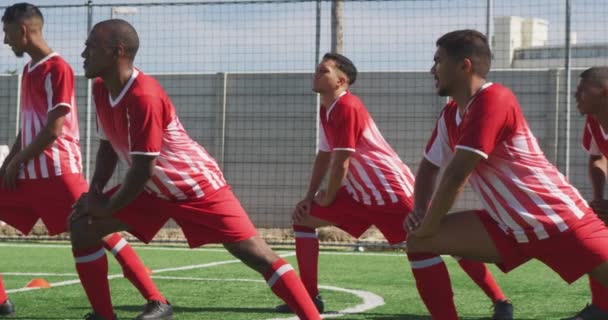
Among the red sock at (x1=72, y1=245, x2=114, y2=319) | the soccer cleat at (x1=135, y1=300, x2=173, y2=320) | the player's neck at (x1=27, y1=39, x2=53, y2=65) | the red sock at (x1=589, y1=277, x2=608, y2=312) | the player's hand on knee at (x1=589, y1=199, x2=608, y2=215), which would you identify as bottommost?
the soccer cleat at (x1=135, y1=300, x2=173, y2=320)

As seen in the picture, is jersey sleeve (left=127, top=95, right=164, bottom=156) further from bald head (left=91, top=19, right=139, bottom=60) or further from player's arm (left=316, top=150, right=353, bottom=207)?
player's arm (left=316, top=150, right=353, bottom=207)

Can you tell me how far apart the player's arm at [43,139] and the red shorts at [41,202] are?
159mm

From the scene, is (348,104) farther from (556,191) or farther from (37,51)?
(556,191)

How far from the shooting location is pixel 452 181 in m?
5.61

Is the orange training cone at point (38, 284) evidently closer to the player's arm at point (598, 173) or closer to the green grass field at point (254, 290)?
the green grass field at point (254, 290)

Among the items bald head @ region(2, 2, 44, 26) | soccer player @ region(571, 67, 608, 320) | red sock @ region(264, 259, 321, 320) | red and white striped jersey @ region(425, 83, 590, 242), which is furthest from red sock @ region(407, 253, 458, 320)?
bald head @ region(2, 2, 44, 26)

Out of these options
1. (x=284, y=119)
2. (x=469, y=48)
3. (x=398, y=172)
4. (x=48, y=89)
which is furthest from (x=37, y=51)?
(x=284, y=119)

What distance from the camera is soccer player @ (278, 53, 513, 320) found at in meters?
8.41

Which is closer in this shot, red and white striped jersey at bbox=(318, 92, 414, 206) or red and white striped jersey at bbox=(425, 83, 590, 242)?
red and white striped jersey at bbox=(425, 83, 590, 242)

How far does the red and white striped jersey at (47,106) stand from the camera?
7.66 meters

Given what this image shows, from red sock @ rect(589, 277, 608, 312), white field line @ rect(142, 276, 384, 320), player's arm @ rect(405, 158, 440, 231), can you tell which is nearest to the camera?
player's arm @ rect(405, 158, 440, 231)

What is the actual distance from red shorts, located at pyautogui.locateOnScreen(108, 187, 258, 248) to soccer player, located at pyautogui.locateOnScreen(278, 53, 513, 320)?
73.6 inches

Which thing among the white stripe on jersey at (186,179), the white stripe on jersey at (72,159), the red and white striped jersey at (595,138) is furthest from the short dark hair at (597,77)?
the white stripe on jersey at (72,159)

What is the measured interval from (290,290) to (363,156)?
2.38 metres
